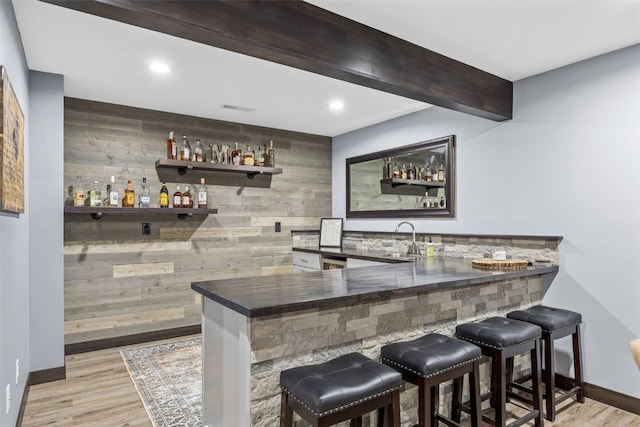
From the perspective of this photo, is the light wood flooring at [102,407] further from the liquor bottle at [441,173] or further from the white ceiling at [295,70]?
the white ceiling at [295,70]

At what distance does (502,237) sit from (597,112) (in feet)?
3.85

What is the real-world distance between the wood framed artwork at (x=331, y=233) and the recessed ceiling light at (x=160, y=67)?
282 centimetres

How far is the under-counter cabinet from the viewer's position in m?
4.61

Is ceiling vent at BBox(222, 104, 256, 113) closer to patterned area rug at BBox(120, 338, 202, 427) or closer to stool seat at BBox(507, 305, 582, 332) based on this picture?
patterned area rug at BBox(120, 338, 202, 427)

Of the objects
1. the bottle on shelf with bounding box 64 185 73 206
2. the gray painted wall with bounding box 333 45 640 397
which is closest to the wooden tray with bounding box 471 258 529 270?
the gray painted wall with bounding box 333 45 640 397

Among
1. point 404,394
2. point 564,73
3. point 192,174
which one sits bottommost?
point 404,394

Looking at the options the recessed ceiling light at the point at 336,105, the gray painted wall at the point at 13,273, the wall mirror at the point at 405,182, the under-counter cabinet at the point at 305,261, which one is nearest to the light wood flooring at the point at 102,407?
the gray painted wall at the point at 13,273

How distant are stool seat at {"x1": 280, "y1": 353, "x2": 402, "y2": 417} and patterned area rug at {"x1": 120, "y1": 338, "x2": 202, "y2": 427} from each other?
119cm

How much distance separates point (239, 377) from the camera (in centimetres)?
179

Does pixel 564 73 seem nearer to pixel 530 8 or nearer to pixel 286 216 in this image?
pixel 530 8

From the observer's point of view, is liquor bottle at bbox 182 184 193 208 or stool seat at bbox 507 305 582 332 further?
liquor bottle at bbox 182 184 193 208

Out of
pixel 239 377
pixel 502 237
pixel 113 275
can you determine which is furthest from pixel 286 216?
pixel 239 377

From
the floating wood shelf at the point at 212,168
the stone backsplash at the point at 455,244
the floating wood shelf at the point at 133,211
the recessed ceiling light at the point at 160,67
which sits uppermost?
the recessed ceiling light at the point at 160,67

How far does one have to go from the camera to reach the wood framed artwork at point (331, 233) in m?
5.14
